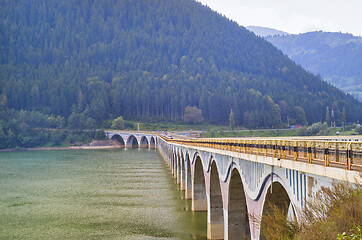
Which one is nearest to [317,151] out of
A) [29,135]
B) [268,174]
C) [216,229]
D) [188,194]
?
[268,174]

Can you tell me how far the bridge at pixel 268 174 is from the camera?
43.4 ft

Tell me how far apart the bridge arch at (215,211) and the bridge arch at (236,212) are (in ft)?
22.7

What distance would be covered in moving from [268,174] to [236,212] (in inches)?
395

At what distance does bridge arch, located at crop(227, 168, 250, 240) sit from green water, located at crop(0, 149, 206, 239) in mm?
9219

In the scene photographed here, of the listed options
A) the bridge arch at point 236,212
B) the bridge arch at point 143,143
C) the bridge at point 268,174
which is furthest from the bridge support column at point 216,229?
the bridge arch at point 143,143

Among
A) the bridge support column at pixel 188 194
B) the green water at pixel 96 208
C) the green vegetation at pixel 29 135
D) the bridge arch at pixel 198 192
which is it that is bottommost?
the green water at pixel 96 208

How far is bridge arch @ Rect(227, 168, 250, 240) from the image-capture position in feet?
91.3

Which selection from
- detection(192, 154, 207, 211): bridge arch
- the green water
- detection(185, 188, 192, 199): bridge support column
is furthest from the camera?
detection(185, 188, 192, 199): bridge support column

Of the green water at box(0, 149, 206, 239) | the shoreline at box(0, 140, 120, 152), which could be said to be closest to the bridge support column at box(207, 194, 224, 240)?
the green water at box(0, 149, 206, 239)

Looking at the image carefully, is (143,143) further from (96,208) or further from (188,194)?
(96,208)

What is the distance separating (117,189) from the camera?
63469 mm

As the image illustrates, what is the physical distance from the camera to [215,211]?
3547 centimetres

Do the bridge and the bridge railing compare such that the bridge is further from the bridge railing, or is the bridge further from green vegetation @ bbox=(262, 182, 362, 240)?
green vegetation @ bbox=(262, 182, 362, 240)

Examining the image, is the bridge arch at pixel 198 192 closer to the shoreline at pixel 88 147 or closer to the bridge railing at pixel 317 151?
the bridge railing at pixel 317 151
